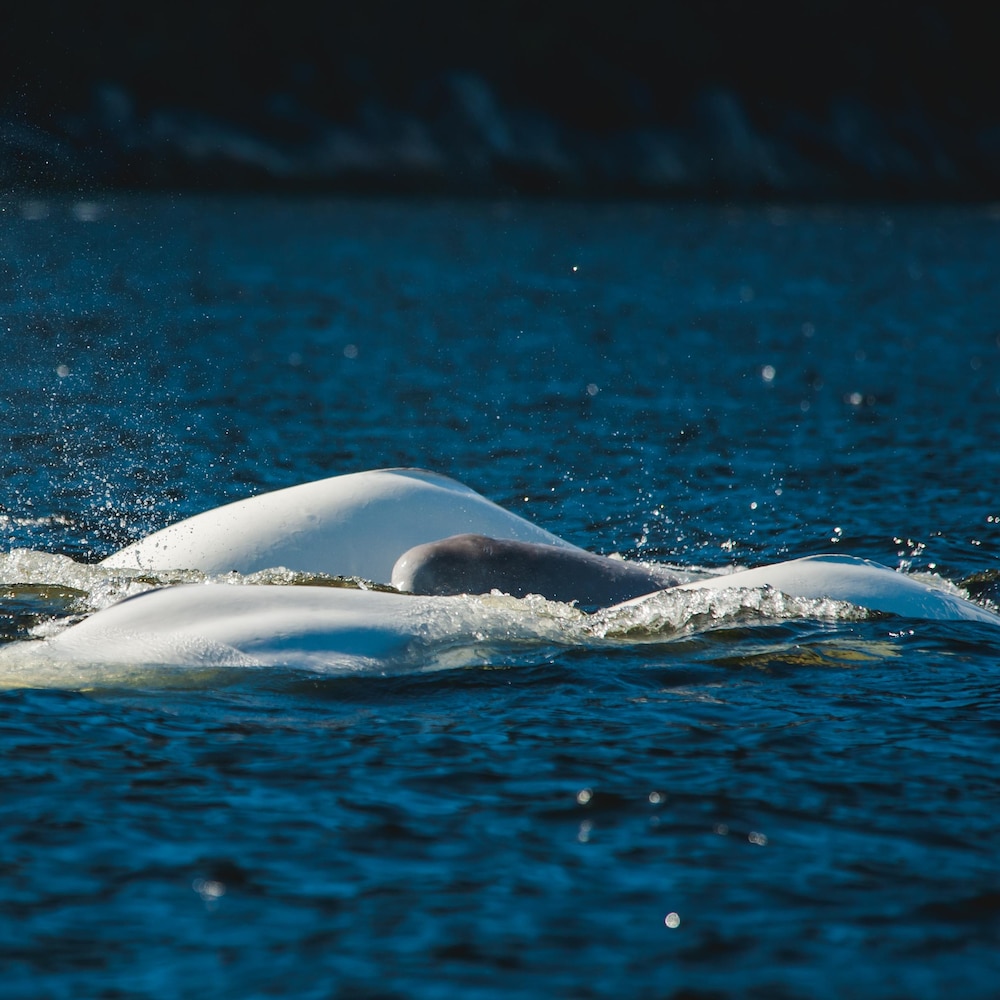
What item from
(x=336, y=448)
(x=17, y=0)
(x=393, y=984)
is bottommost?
(x=393, y=984)

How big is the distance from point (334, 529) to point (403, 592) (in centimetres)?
128

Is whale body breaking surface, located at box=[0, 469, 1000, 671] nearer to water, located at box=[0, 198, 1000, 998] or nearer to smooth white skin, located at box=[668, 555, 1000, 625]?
smooth white skin, located at box=[668, 555, 1000, 625]

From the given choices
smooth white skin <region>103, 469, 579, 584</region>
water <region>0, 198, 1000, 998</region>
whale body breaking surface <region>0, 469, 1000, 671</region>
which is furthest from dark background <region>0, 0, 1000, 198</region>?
whale body breaking surface <region>0, 469, 1000, 671</region>

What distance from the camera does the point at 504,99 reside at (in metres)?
96.4

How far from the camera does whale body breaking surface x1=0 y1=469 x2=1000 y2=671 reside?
1029cm

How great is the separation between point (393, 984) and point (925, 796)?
3.40m

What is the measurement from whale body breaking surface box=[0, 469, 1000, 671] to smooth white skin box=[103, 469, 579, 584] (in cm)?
1

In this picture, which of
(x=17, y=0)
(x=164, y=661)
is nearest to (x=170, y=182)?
(x=17, y=0)

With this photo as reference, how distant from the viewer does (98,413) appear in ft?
75.5

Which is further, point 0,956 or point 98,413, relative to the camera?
point 98,413

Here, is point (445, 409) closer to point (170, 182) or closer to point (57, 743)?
point (57, 743)

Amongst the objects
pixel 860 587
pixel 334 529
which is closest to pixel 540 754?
pixel 860 587

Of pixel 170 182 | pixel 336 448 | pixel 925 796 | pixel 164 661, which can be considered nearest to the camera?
pixel 925 796

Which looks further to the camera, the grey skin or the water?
the grey skin
